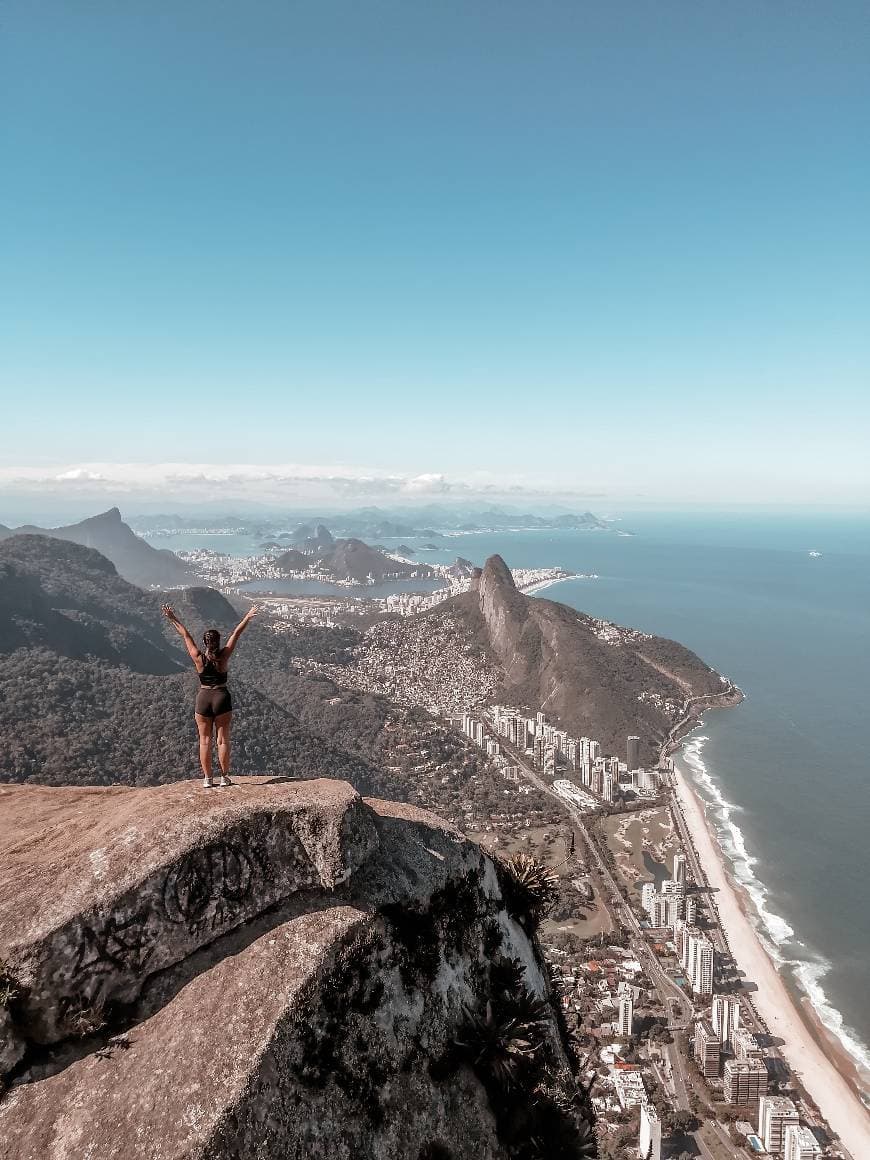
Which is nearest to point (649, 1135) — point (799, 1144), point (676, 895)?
point (799, 1144)

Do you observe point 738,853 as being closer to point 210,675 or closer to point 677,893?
point 677,893

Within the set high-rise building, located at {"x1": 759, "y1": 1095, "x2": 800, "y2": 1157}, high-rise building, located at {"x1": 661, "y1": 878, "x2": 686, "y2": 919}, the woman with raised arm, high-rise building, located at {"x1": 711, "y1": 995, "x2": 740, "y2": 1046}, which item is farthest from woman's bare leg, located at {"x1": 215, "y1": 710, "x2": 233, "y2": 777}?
high-rise building, located at {"x1": 661, "y1": 878, "x2": 686, "y2": 919}

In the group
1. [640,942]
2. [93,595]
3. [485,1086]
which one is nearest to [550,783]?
[640,942]

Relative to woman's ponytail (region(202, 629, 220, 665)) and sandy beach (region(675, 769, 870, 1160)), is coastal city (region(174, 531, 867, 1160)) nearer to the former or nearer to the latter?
sandy beach (region(675, 769, 870, 1160))

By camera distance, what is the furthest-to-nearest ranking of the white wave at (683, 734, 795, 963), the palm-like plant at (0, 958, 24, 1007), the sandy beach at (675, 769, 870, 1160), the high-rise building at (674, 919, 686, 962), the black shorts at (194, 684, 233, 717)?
1. the white wave at (683, 734, 795, 963)
2. the high-rise building at (674, 919, 686, 962)
3. the sandy beach at (675, 769, 870, 1160)
4. the black shorts at (194, 684, 233, 717)
5. the palm-like plant at (0, 958, 24, 1007)

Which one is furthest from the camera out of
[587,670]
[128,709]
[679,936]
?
[587,670]
